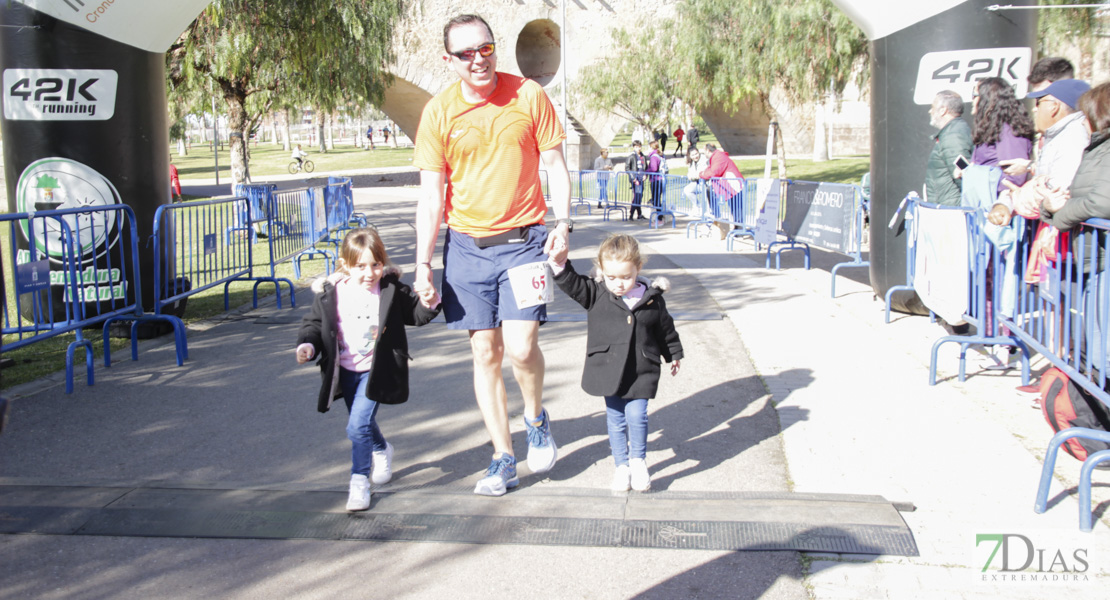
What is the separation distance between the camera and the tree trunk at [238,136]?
18028 mm

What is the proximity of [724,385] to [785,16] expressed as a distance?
17.6m

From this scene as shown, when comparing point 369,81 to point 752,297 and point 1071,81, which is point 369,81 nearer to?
point 752,297

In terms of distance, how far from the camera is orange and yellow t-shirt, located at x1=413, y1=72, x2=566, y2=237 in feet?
13.4

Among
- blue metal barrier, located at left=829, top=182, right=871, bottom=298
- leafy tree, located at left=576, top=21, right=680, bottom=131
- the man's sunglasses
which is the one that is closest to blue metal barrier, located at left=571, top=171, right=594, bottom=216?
leafy tree, located at left=576, top=21, right=680, bottom=131

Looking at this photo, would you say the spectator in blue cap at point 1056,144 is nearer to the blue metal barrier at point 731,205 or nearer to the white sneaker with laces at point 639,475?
the white sneaker with laces at point 639,475

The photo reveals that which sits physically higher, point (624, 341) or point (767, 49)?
point (767, 49)

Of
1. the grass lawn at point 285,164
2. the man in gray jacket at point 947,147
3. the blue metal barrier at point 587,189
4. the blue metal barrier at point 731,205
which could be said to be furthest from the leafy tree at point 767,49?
the grass lawn at point 285,164

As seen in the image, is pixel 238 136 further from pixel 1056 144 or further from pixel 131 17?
pixel 1056 144

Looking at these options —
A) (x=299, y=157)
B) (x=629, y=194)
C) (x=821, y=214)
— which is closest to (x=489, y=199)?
(x=821, y=214)

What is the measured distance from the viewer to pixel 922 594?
327 centimetres

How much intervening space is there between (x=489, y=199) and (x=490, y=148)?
0.74 feet

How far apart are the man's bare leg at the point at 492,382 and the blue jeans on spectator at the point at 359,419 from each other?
0.49 meters

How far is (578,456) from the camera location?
15.9 feet

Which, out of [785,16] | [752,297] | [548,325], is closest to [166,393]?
[548,325]
